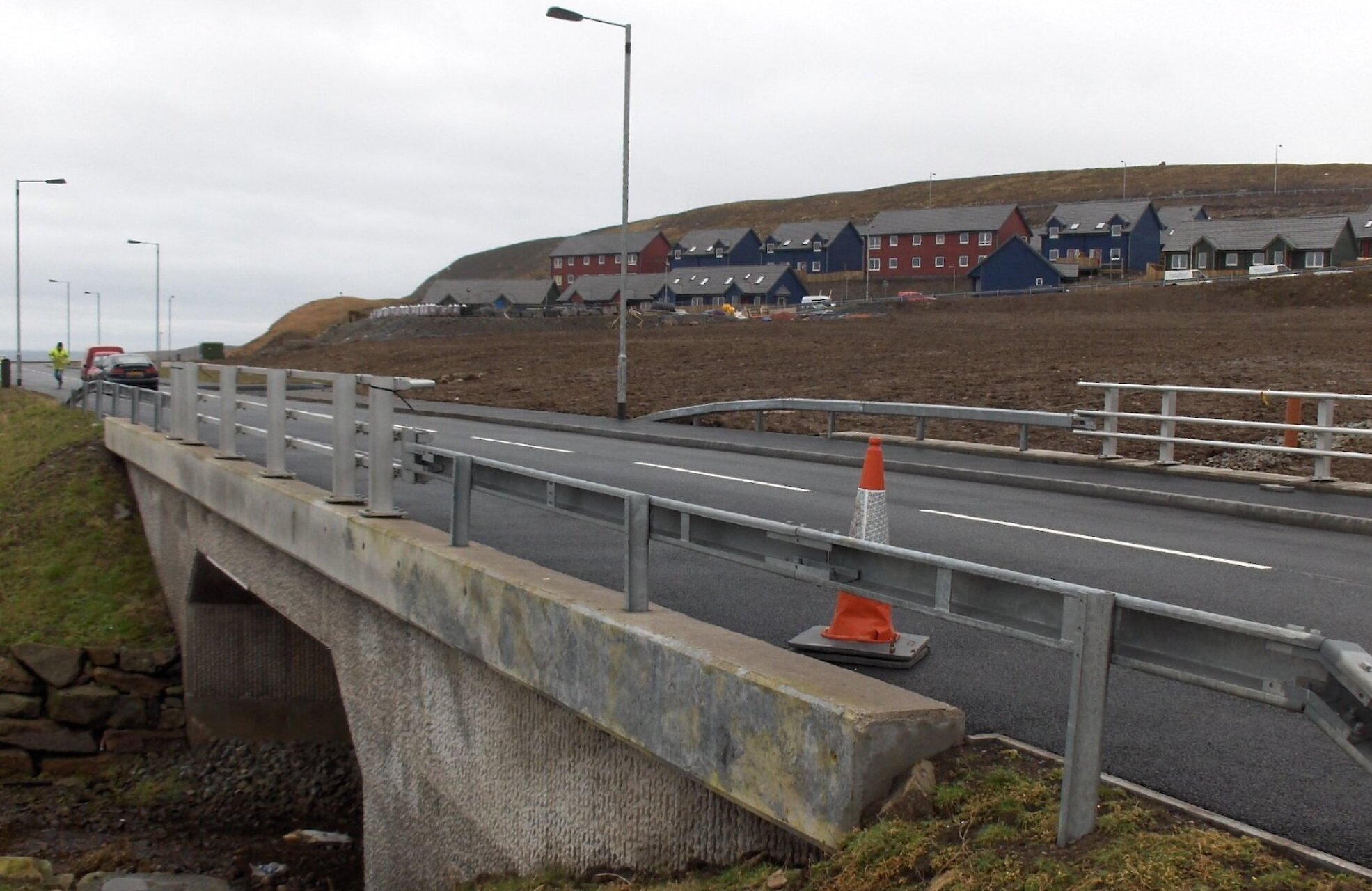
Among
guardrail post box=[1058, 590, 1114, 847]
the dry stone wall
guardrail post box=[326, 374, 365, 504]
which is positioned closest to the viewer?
guardrail post box=[1058, 590, 1114, 847]

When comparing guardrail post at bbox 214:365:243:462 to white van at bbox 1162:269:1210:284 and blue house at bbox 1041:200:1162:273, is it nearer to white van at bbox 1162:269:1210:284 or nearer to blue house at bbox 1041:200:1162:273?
white van at bbox 1162:269:1210:284

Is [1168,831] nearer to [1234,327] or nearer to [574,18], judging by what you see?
[574,18]

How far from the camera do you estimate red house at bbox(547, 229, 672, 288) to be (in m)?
138

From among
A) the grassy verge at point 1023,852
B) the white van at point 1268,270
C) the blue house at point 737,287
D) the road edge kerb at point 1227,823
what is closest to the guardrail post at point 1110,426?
the road edge kerb at point 1227,823

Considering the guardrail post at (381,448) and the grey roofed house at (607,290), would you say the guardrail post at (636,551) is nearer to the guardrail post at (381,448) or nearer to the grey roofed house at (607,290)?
the guardrail post at (381,448)

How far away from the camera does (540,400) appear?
1226 inches

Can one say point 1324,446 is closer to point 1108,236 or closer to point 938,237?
point 938,237

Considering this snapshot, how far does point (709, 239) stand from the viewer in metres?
134

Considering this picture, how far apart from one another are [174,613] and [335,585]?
26.8 feet

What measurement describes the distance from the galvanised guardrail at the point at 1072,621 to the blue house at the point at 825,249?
126843mm

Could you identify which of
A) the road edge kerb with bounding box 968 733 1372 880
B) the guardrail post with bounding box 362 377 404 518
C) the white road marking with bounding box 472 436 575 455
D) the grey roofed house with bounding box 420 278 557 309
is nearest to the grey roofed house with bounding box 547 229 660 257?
the grey roofed house with bounding box 420 278 557 309

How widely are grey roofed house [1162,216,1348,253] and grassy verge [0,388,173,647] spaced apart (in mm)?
96362

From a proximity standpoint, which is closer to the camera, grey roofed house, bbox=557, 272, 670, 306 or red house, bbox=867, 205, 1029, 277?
red house, bbox=867, 205, 1029, 277

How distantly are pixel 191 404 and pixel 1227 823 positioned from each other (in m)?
12.6
